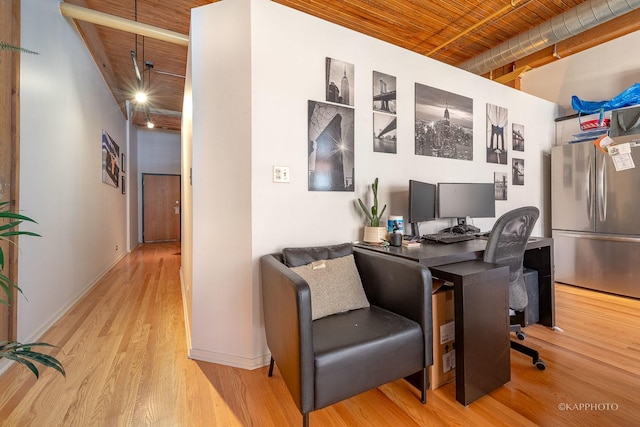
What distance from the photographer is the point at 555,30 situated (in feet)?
10.4

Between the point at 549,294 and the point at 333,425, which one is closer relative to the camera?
the point at 333,425

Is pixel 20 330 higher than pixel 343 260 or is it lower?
lower

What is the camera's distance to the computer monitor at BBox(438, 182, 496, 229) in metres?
2.67

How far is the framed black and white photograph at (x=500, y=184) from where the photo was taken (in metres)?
3.40

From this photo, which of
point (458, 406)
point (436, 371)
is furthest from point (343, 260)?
point (458, 406)

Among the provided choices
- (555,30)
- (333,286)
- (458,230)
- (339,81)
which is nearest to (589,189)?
(555,30)

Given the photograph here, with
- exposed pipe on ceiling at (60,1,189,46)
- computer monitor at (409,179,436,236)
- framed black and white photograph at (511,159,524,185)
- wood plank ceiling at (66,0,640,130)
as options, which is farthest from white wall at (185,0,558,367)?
framed black and white photograph at (511,159,524,185)

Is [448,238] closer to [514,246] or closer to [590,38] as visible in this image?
[514,246]

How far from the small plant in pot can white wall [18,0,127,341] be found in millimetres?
2548

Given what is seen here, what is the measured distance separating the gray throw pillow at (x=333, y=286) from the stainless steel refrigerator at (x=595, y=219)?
3.28 m

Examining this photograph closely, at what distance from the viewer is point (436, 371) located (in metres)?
1.72

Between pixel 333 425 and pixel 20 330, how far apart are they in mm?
2345

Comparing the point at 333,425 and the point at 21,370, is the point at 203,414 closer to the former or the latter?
the point at 333,425

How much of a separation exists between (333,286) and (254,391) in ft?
2.50
